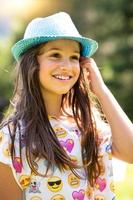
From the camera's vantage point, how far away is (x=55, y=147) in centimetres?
283

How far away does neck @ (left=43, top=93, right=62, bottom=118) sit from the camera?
298 cm

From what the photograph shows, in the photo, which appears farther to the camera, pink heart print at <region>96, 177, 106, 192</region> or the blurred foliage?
the blurred foliage

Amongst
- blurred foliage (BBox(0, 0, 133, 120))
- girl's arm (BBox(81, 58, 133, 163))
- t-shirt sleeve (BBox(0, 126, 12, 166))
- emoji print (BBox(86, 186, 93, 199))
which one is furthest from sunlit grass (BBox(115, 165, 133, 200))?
blurred foliage (BBox(0, 0, 133, 120))

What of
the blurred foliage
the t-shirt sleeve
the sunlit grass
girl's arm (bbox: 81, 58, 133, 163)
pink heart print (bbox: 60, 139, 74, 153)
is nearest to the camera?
the t-shirt sleeve

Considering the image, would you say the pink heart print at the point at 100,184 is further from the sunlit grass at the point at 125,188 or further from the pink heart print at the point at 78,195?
the sunlit grass at the point at 125,188

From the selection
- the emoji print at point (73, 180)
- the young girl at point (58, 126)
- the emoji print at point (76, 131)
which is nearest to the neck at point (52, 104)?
the young girl at point (58, 126)

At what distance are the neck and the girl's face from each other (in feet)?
0.11

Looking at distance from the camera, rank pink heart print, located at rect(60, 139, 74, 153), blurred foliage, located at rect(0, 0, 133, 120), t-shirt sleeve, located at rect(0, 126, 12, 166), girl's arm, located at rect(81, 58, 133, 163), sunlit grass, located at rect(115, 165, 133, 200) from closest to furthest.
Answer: t-shirt sleeve, located at rect(0, 126, 12, 166) < pink heart print, located at rect(60, 139, 74, 153) < girl's arm, located at rect(81, 58, 133, 163) < sunlit grass, located at rect(115, 165, 133, 200) < blurred foliage, located at rect(0, 0, 133, 120)

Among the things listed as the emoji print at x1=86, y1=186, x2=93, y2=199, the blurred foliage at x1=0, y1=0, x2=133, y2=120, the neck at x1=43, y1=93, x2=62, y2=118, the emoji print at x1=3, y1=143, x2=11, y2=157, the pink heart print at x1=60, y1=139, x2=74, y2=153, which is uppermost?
the neck at x1=43, y1=93, x2=62, y2=118

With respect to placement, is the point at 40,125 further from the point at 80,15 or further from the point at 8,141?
the point at 80,15

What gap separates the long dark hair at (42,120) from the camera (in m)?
2.81

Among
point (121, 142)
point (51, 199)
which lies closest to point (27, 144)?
point (51, 199)

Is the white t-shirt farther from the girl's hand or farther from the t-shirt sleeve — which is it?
the girl's hand

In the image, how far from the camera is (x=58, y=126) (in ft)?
9.64
